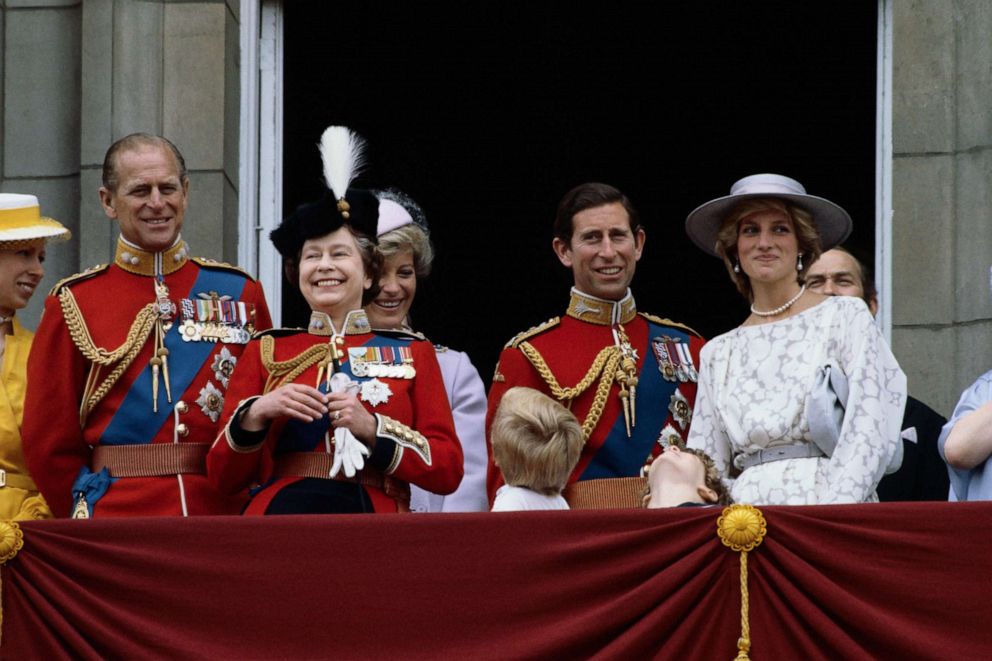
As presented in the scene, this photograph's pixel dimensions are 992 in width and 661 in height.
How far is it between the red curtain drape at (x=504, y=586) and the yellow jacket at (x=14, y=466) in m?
0.85

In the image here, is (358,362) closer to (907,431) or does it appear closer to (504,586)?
(504,586)

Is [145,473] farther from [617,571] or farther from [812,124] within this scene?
[812,124]

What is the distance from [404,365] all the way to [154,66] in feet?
8.53

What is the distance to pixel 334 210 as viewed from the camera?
600 centimetres

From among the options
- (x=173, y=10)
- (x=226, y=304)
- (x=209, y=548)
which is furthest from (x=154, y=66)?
(x=209, y=548)

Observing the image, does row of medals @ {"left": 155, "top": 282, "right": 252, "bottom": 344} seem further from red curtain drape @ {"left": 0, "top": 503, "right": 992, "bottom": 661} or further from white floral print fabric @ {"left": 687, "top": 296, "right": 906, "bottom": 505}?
white floral print fabric @ {"left": 687, "top": 296, "right": 906, "bottom": 505}

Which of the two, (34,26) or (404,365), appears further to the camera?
(34,26)

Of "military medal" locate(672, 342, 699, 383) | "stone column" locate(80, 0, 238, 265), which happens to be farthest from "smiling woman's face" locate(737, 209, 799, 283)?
"stone column" locate(80, 0, 238, 265)

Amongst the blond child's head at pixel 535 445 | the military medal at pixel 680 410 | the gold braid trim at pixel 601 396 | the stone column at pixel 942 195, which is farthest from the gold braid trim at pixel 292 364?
the stone column at pixel 942 195

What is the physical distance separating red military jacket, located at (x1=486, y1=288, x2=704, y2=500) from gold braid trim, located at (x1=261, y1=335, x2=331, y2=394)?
0.73 meters

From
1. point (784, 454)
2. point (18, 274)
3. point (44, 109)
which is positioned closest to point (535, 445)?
point (784, 454)

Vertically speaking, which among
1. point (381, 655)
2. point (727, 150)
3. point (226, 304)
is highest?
point (727, 150)

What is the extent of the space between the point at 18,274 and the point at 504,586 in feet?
6.86

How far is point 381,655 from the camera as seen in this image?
5.21m
